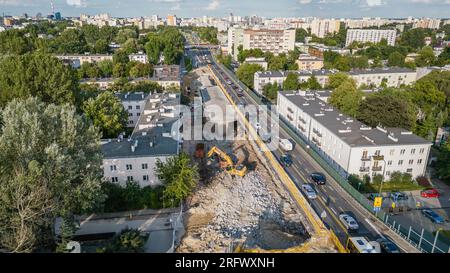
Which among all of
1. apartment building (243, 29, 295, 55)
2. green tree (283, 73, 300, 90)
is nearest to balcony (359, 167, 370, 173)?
green tree (283, 73, 300, 90)

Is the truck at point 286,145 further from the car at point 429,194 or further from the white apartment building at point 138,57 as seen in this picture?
the white apartment building at point 138,57

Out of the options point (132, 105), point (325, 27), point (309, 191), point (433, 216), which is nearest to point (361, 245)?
point (309, 191)

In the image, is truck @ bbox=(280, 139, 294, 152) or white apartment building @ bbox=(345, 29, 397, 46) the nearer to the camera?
truck @ bbox=(280, 139, 294, 152)

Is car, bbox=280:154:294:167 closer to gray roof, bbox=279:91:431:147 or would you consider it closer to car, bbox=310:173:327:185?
car, bbox=310:173:327:185

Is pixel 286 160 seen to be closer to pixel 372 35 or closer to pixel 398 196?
pixel 398 196

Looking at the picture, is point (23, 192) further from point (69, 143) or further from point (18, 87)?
point (18, 87)
